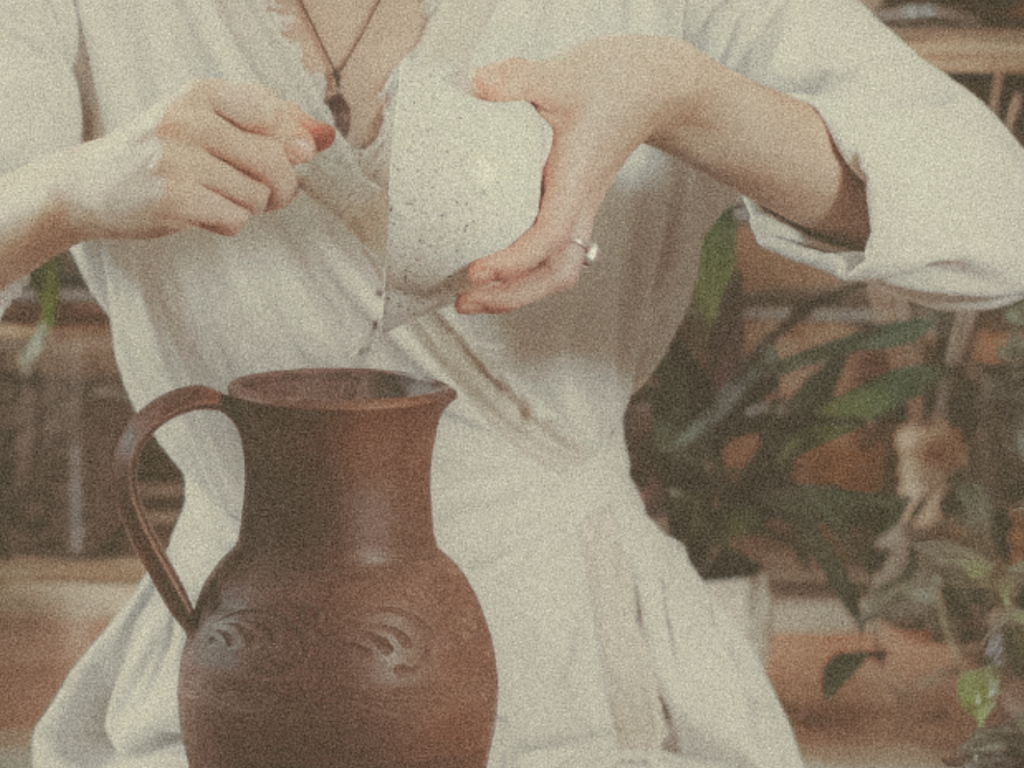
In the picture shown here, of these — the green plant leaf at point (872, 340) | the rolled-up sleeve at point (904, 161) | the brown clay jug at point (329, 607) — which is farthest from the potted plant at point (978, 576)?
the brown clay jug at point (329, 607)

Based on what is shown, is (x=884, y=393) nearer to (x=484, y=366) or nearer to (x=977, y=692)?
(x=977, y=692)

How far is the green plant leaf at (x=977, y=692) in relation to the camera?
1349 millimetres

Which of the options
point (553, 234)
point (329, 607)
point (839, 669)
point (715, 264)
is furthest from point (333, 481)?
point (839, 669)

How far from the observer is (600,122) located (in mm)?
653

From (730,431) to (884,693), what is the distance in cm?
48

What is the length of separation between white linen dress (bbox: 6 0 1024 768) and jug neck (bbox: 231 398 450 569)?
0.73 feet

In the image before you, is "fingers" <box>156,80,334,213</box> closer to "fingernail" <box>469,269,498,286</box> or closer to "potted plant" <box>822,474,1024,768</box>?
"fingernail" <box>469,269,498,286</box>

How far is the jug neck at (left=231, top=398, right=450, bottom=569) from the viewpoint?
0.61 m

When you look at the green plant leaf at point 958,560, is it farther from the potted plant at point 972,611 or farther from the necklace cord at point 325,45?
the necklace cord at point 325,45

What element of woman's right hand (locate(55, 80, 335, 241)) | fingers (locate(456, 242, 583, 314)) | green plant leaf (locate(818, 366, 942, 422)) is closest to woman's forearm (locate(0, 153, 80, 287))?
woman's right hand (locate(55, 80, 335, 241))

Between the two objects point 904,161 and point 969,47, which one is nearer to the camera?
point 904,161

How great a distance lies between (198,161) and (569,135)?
20 cm

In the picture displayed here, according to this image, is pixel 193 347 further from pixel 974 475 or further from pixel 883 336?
pixel 974 475

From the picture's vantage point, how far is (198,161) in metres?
0.65
